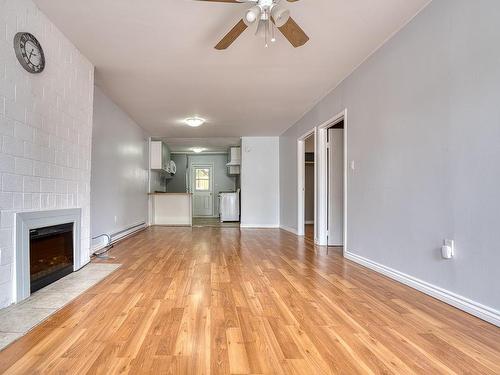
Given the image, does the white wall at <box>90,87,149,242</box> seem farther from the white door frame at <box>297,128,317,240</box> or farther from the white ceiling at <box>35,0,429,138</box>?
the white door frame at <box>297,128,317,240</box>

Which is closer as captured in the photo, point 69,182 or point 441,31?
point 441,31

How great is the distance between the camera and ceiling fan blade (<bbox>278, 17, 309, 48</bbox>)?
7.47 feet

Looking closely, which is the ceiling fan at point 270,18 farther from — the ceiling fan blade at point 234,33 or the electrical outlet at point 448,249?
the electrical outlet at point 448,249

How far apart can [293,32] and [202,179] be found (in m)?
9.42

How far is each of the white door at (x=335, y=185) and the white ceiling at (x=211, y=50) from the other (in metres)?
0.74

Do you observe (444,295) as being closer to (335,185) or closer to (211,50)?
(335,185)

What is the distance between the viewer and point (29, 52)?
2.34 metres

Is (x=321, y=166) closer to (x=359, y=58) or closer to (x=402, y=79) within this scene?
(x=359, y=58)

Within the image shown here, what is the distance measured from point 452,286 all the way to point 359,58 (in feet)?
8.03

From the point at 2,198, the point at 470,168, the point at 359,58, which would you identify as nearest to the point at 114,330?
the point at 2,198

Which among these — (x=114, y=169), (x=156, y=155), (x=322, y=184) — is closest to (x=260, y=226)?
(x=156, y=155)

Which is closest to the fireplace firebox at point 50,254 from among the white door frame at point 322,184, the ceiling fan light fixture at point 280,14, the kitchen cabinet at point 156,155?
the ceiling fan light fixture at point 280,14

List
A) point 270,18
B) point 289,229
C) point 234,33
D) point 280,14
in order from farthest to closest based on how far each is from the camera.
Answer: point 289,229
point 234,33
point 270,18
point 280,14

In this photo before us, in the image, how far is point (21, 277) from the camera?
221cm
